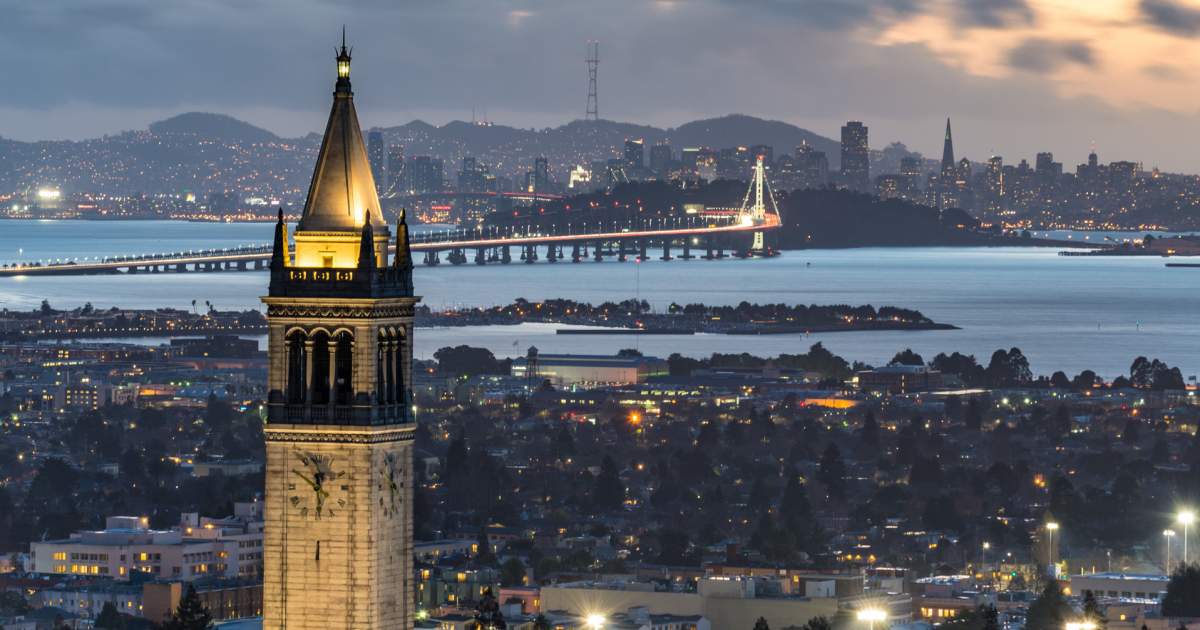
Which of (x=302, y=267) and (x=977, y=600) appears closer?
(x=302, y=267)

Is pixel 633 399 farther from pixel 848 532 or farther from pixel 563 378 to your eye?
pixel 848 532

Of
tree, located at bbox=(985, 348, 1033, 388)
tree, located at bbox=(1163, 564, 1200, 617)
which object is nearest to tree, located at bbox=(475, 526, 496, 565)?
tree, located at bbox=(1163, 564, 1200, 617)

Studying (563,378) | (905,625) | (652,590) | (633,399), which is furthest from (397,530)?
(563,378)

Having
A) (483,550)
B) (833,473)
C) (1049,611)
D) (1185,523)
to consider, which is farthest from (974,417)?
(1049,611)

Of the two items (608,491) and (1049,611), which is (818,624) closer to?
(1049,611)

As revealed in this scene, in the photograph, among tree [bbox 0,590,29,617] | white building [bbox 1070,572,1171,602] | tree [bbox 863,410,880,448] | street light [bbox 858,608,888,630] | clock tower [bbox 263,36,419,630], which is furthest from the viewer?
tree [bbox 863,410,880,448]

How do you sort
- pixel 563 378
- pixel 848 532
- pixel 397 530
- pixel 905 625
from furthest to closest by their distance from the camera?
pixel 563 378, pixel 848 532, pixel 905 625, pixel 397 530

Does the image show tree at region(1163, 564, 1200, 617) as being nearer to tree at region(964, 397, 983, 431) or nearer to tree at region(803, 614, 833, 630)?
tree at region(803, 614, 833, 630)
